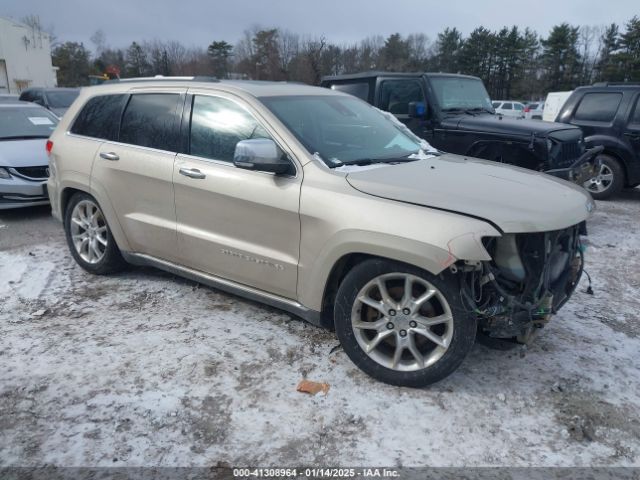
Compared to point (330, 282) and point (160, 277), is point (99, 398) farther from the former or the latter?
point (160, 277)

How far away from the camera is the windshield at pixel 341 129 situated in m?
3.66

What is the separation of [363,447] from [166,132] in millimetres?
2887

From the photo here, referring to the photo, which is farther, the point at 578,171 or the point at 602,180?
the point at 602,180

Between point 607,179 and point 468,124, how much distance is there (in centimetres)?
330

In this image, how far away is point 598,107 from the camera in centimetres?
894

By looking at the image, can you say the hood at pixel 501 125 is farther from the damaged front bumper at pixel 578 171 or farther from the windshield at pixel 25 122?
the windshield at pixel 25 122

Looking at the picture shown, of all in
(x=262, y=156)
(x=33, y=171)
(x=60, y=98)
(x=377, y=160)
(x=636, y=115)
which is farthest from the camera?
(x=60, y=98)

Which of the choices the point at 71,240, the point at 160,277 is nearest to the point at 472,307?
the point at 160,277

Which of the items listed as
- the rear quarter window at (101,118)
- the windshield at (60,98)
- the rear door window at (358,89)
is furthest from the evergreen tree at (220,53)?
the rear quarter window at (101,118)

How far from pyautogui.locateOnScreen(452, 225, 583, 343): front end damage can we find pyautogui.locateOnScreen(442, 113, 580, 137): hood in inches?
163

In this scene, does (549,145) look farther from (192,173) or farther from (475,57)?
(475,57)

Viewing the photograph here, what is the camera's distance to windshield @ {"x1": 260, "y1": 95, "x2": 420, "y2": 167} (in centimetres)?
366

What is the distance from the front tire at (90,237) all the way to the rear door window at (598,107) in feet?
26.6

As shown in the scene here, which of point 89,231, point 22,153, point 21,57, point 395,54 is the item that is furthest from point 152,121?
point 395,54
